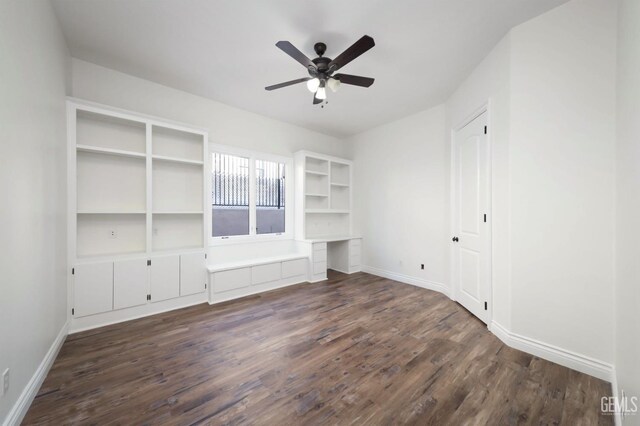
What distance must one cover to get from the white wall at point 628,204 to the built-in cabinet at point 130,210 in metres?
4.05

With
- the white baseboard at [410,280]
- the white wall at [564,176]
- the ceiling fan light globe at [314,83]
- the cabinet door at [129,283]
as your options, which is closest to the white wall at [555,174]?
the white wall at [564,176]

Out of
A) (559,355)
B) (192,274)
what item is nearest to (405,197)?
(559,355)

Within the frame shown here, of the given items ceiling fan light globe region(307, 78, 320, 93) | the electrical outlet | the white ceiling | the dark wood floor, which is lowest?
the dark wood floor

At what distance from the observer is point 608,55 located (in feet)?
6.29

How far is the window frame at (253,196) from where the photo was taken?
3.86 metres

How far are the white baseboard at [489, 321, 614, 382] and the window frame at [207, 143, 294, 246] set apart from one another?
3591 millimetres

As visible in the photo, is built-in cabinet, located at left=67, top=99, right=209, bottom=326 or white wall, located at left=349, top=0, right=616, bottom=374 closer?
white wall, located at left=349, top=0, right=616, bottom=374

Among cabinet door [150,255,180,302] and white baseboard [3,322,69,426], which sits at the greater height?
cabinet door [150,255,180,302]

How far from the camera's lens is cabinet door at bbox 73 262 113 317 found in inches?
103

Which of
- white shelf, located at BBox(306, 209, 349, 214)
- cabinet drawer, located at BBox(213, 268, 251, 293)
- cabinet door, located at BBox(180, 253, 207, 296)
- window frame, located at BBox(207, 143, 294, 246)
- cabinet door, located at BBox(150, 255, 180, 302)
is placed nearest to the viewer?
cabinet door, located at BBox(150, 255, 180, 302)

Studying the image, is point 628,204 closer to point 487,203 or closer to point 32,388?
point 487,203

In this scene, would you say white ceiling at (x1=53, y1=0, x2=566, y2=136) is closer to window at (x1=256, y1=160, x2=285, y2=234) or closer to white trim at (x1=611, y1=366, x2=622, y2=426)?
window at (x1=256, y1=160, x2=285, y2=234)

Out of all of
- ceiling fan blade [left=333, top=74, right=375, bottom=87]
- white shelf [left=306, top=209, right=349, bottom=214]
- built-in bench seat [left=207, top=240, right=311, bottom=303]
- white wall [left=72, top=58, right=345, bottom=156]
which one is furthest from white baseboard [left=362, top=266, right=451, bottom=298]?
ceiling fan blade [left=333, top=74, right=375, bottom=87]

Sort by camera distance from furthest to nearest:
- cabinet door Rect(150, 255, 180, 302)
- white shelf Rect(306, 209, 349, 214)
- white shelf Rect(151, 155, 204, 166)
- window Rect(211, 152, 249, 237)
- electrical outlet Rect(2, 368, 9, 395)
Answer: white shelf Rect(306, 209, 349, 214)
window Rect(211, 152, 249, 237)
white shelf Rect(151, 155, 204, 166)
cabinet door Rect(150, 255, 180, 302)
electrical outlet Rect(2, 368, 9, 395)
